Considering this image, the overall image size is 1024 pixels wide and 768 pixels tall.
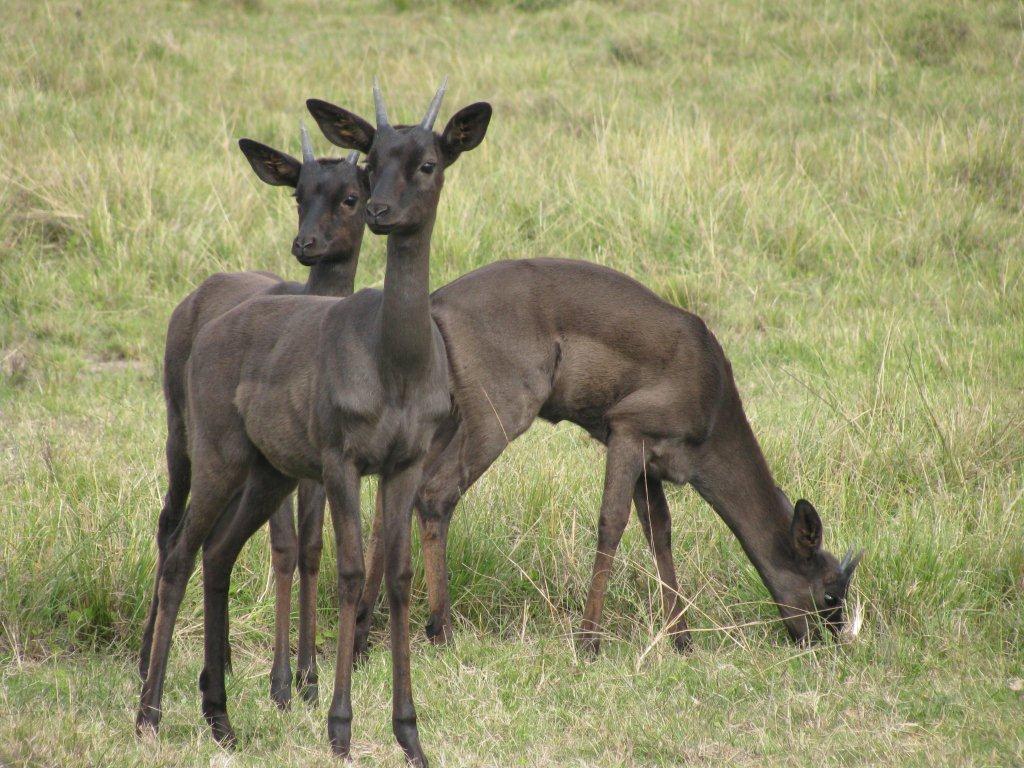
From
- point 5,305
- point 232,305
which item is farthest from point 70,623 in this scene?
point 5,305

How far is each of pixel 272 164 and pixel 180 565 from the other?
1.79 m

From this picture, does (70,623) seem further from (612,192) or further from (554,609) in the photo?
(612,192)

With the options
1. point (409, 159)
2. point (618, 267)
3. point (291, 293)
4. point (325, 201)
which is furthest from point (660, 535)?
point (618, 267)

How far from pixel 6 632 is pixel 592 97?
8.63m

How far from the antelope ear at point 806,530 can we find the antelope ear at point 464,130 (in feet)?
7.69

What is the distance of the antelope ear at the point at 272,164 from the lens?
530cm

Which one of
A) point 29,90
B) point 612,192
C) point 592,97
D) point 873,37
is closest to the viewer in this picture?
point 612,192

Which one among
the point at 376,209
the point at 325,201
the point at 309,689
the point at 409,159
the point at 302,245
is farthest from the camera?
the point at 325,201

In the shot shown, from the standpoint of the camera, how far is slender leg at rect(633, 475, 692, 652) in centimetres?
571

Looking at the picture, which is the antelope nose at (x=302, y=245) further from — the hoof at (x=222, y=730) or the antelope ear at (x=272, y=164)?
the hoof at (x=222, y=730)

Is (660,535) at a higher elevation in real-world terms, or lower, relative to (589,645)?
higher

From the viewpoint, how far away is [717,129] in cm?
1135

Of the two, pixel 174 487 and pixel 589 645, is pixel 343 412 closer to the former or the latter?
pixel 174 487

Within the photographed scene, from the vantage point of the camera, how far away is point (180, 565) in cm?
445
